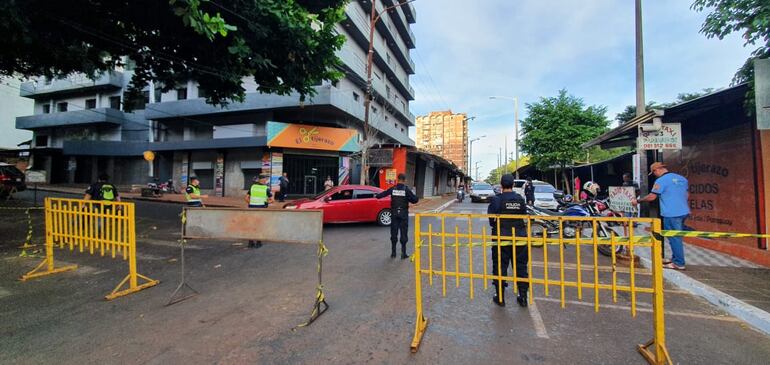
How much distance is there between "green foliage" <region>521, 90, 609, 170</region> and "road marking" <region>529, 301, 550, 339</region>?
2037 cm

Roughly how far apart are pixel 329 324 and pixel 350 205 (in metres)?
7.12

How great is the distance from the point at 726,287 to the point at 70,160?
40935 millimetres

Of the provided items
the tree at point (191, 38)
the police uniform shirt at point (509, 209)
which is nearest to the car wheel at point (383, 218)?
the tree at point (191, 38)

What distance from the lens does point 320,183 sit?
21.1 metres

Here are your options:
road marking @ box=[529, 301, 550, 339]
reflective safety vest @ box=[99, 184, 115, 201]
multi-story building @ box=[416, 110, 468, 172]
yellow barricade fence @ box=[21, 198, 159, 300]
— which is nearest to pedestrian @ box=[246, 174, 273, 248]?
yellow barricade fence @ box=[21, 198, 159, 300]

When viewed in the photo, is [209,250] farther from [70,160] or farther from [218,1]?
[70,160]

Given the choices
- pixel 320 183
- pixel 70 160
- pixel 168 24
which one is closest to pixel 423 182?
pixel 320 183

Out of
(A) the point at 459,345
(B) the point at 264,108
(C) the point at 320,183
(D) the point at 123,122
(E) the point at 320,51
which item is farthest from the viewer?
(D) the point at 123,122

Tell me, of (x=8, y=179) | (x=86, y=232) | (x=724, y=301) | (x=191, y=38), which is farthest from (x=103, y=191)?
(x=8, y=179)

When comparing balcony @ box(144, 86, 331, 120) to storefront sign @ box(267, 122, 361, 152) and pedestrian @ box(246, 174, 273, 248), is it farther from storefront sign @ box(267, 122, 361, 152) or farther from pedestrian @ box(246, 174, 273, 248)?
pedestrian @ box(246, 174, 273, 248)

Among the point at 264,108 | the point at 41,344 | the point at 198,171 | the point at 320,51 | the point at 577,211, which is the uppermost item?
the point at 264,108

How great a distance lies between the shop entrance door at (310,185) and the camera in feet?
68.3

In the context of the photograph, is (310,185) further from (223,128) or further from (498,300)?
(498,300)

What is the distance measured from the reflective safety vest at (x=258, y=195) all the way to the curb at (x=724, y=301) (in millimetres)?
7939
